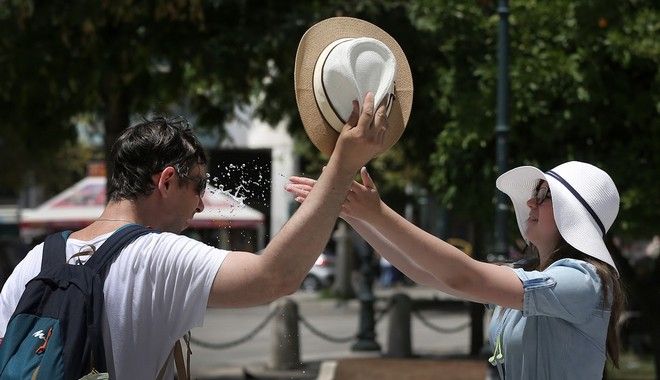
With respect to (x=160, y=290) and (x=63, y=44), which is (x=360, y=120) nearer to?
(x=160, y=290)

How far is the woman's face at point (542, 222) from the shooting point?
140 inches

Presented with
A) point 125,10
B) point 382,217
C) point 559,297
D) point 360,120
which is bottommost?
point 559,297

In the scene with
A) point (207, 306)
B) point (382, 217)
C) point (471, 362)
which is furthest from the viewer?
point (471, 362)

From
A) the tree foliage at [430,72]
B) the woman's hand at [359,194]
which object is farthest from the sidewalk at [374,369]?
the woman's hand at [359,194]

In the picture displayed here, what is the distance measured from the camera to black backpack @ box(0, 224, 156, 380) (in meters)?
2.68

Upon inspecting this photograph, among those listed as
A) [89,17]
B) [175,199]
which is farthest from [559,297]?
[89,17]

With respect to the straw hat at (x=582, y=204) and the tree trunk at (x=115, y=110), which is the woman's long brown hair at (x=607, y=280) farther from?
the tree trunk at (x=115, y=110)

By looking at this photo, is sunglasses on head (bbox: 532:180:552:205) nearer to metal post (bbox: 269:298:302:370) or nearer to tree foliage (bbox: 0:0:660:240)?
tree foliage (bbox: 0:0:660:240)

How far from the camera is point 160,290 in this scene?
278 centimetres

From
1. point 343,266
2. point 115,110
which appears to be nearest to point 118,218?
point 115,110

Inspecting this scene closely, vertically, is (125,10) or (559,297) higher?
(125,10)

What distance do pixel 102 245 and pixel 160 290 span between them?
0.58ft

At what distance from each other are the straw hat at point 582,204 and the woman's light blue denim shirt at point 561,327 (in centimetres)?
6

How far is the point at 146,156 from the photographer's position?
2.92 meters
